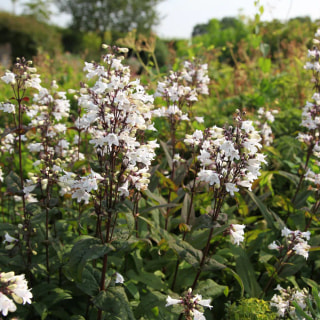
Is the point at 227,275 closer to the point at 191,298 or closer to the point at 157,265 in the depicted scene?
the point at 157,265

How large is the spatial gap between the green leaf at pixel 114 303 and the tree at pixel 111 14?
138 feet

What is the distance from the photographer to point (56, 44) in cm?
2617

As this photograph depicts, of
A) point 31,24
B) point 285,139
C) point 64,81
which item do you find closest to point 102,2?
point 31,24

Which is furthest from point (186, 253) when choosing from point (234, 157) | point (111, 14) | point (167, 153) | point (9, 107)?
point (111, 14)

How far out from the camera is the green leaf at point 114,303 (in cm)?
224

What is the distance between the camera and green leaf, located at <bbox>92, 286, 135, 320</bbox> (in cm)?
224

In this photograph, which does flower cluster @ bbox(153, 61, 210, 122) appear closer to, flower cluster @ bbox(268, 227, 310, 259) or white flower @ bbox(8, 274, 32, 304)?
flower cluster @ bbox(268, 227, 310, 259)

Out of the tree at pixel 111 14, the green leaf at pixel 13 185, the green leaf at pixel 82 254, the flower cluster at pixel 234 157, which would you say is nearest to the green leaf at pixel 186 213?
the flower cluster at pixel 234 157

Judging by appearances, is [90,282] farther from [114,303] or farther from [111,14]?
[111,14]

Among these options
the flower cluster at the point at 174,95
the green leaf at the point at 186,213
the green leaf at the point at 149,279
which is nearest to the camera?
the green leaf at the point at 149,279

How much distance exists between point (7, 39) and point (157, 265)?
2884 cm

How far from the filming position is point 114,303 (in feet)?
7.47

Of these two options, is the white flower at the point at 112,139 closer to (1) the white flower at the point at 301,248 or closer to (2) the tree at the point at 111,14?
(1) the white flower at the point at 301,248

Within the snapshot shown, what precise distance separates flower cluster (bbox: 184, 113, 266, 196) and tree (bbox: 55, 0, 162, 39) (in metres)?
41.8
